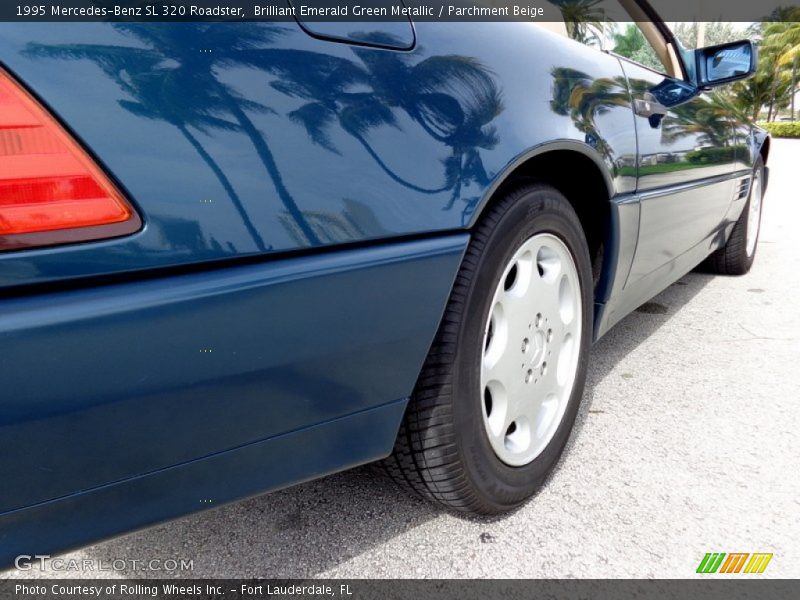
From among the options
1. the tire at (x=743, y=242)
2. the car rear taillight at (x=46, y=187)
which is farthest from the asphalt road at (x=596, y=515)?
the tire at (x=743, y=242)

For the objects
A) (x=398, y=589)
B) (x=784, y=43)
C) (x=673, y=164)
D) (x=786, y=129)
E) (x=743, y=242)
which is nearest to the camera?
(x=398, y=589)

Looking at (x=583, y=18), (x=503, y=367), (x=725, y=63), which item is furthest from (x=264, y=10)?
(x=725, y=63)

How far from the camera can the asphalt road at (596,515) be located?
139 cm

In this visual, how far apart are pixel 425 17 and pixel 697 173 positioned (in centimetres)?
165

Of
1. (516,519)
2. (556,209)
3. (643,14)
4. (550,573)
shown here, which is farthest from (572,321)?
(643,14)

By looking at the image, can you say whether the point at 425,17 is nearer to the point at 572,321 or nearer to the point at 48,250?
the point at 48,250

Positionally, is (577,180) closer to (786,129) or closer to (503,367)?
(503,367)

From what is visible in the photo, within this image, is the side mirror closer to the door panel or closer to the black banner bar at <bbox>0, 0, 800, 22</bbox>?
the door panel

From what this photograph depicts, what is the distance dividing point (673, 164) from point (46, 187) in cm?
194

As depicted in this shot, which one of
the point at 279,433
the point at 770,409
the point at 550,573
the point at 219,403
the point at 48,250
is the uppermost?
the point at 48,250

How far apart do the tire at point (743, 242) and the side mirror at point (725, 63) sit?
1.09 m

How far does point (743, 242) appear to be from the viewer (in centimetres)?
373

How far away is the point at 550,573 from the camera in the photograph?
4.45ft

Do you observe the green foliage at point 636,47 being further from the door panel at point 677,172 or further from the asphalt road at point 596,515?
the asphalt road at point 596,515
